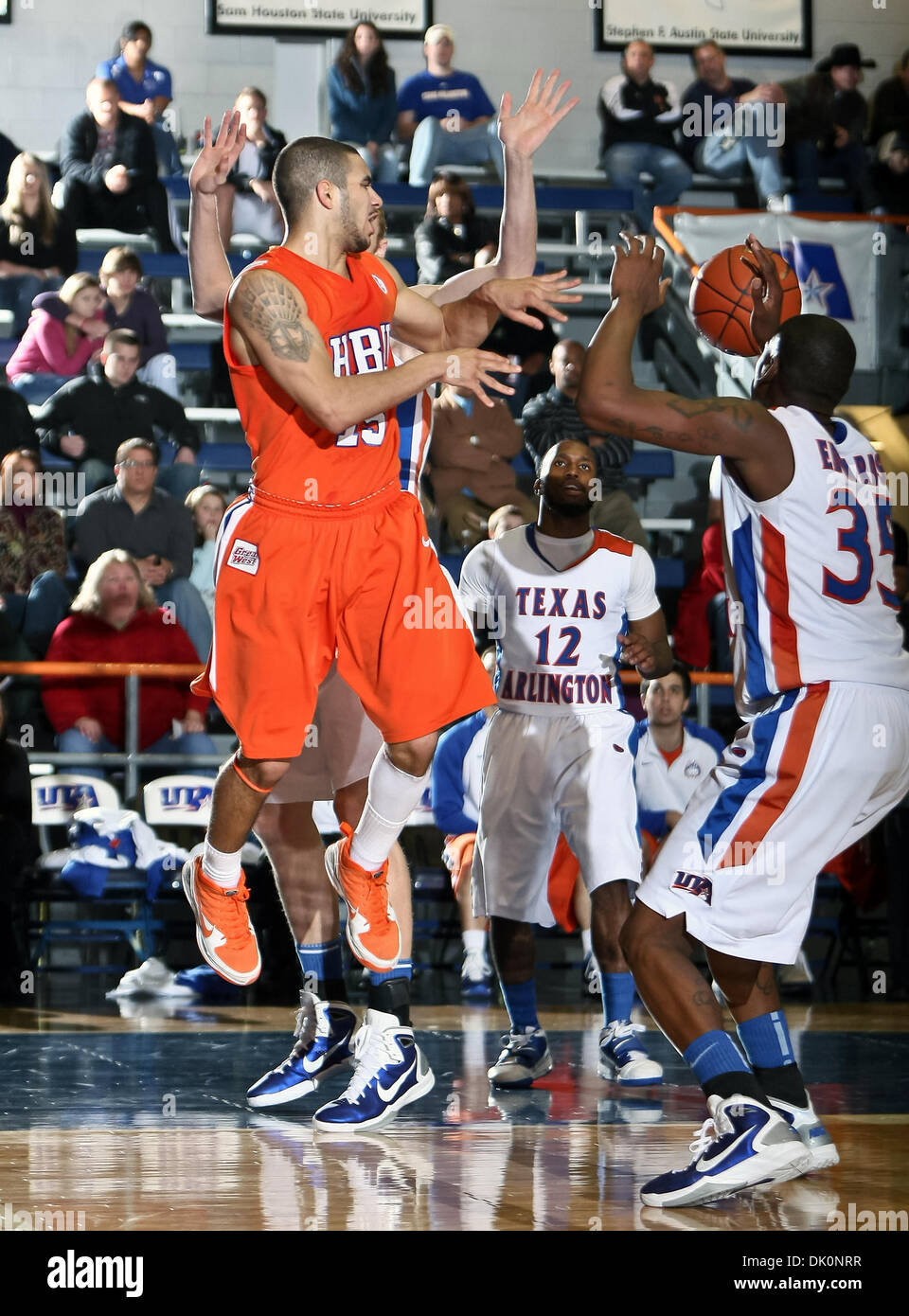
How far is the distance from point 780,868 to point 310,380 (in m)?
1.58

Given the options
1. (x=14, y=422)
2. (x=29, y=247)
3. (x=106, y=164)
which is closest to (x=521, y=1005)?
(x=14, y=422)

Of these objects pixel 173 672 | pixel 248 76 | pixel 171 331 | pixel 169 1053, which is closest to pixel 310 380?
pixel 169 1053

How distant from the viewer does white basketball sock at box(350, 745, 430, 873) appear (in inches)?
164

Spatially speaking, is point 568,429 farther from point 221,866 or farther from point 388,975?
point 221,866

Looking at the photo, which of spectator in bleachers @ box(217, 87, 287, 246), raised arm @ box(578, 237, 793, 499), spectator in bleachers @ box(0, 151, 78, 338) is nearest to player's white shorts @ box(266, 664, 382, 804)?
raised arm @ box(578, 237, 793, 499)

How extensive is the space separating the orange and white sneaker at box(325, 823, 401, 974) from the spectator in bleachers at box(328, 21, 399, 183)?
8.82 meters

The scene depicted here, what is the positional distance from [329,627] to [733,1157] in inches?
66.1

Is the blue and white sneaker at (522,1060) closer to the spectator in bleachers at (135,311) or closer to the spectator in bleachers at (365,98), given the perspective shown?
the spectator in bleachers at (135,311)

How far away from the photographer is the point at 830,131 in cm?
1280

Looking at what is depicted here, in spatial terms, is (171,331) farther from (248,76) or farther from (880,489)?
(880,489)

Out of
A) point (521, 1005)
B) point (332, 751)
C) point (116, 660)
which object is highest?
point (116, 660)

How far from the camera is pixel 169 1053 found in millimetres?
5551

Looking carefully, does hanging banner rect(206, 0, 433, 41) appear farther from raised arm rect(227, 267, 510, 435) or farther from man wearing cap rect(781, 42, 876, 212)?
raised arm rect(227, 267, 510, 435)
